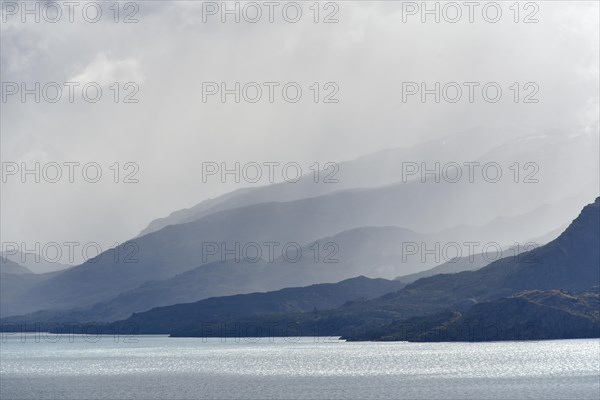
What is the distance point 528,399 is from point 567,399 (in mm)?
7718

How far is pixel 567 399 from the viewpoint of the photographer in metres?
197

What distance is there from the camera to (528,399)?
19950cm
